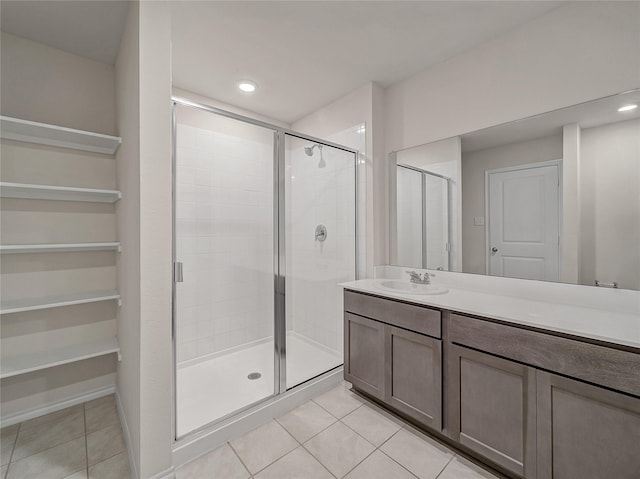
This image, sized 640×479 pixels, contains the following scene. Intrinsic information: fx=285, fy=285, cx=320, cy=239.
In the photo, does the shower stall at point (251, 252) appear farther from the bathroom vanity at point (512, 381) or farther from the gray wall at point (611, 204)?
the gray wall at point (611, 204)

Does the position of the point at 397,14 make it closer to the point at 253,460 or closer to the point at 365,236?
the point at 365,236

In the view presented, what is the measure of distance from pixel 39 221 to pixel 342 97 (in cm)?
260

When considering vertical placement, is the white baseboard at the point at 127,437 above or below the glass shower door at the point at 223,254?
below

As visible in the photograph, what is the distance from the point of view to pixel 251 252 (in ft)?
8.52

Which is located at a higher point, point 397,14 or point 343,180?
point 397,14

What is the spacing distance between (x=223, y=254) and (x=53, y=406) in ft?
5.11

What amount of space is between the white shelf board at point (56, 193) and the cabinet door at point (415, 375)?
2.07m

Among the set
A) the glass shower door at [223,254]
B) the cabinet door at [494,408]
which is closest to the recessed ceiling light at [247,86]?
the glass shower door at [223,254]

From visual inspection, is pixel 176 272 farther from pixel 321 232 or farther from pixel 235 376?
pixel 321 232

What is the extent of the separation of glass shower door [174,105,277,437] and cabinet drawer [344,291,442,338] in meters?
0.65

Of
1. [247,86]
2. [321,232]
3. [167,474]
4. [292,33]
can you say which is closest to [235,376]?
[167,474]

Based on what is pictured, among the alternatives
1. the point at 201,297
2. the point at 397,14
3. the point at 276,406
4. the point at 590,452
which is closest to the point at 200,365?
the point at 201,297

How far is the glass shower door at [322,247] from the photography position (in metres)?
2.56

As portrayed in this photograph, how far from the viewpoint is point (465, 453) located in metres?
1.59
